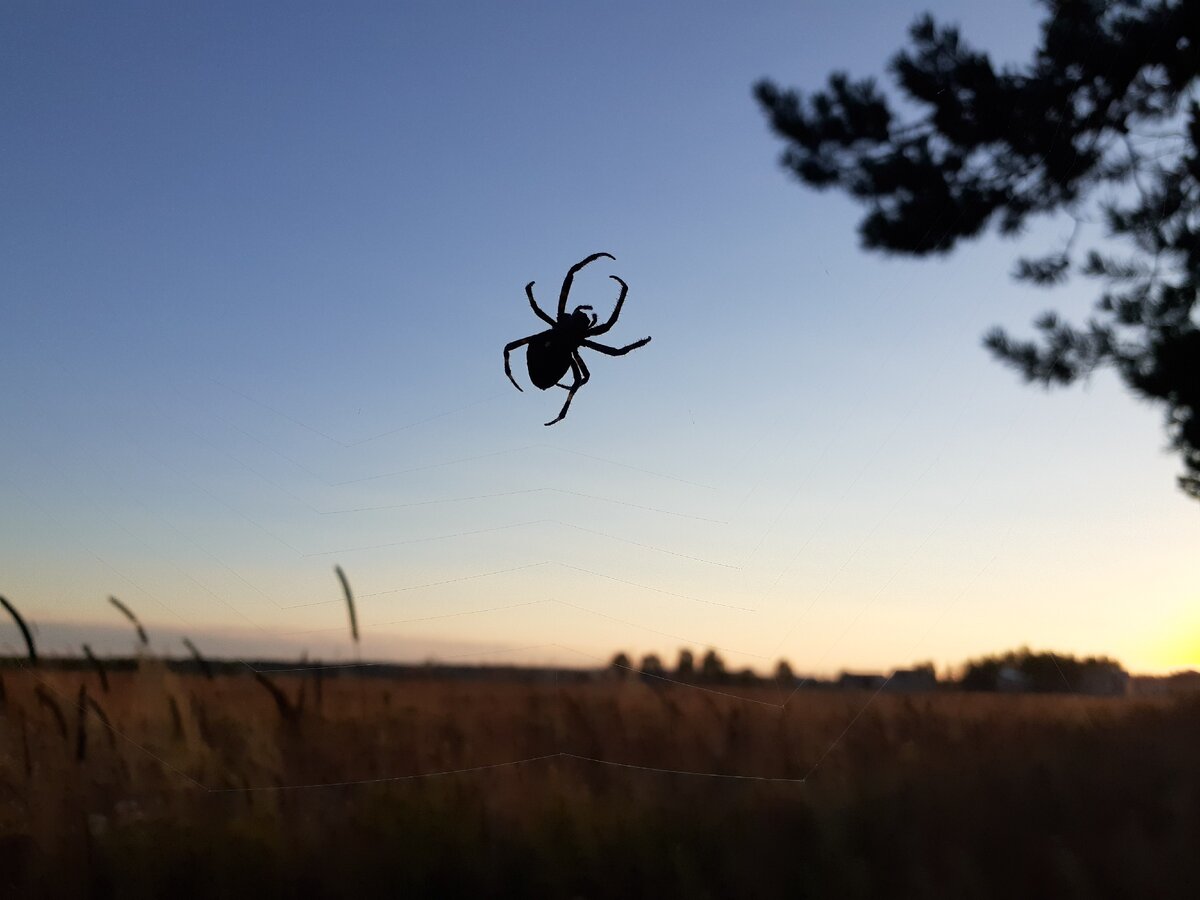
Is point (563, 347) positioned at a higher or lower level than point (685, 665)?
higher

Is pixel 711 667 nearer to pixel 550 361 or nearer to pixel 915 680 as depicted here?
pixel 915 680

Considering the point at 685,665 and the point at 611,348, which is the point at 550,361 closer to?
the point at 611,348

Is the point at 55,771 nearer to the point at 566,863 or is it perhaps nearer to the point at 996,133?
the point at 566,863

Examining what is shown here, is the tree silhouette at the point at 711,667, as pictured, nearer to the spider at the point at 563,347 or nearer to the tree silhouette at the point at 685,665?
the tree silhouette at the point at 685,665

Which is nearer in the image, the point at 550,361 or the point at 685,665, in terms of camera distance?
the point at 685,665

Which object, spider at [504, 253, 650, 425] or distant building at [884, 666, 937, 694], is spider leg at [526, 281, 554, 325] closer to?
spider at [504, 253, 650, 425]

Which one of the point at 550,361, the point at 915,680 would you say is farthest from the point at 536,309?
the point at 915,680
